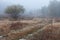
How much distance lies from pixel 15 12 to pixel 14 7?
4678mm

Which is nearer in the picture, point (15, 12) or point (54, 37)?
point (54, 37)

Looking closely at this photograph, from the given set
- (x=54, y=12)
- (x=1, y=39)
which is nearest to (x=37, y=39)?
(x=1, y=39)

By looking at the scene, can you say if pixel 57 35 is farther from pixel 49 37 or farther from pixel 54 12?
pixel 54 12

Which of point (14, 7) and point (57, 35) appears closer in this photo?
point (57, 35)

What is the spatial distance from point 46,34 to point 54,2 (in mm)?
105320

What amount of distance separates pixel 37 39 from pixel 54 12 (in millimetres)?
83882

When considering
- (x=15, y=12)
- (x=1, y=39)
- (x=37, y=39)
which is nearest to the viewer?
(x=37, y=39)

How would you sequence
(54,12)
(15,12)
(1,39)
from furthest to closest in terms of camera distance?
(54,12) < (15,12) < (1,39)

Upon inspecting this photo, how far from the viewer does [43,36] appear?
21.5 meters

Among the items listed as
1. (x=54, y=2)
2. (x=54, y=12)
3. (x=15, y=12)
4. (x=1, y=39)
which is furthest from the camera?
(x=54, y=2)

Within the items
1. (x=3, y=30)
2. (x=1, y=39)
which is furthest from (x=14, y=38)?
(x=3, y=30)

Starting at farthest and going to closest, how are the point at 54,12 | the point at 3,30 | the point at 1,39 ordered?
the point at 54,12
the point at 3,30
the point at 1,39

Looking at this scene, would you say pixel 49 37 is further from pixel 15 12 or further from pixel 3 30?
pixel 15 12

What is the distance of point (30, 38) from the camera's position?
2164cm
